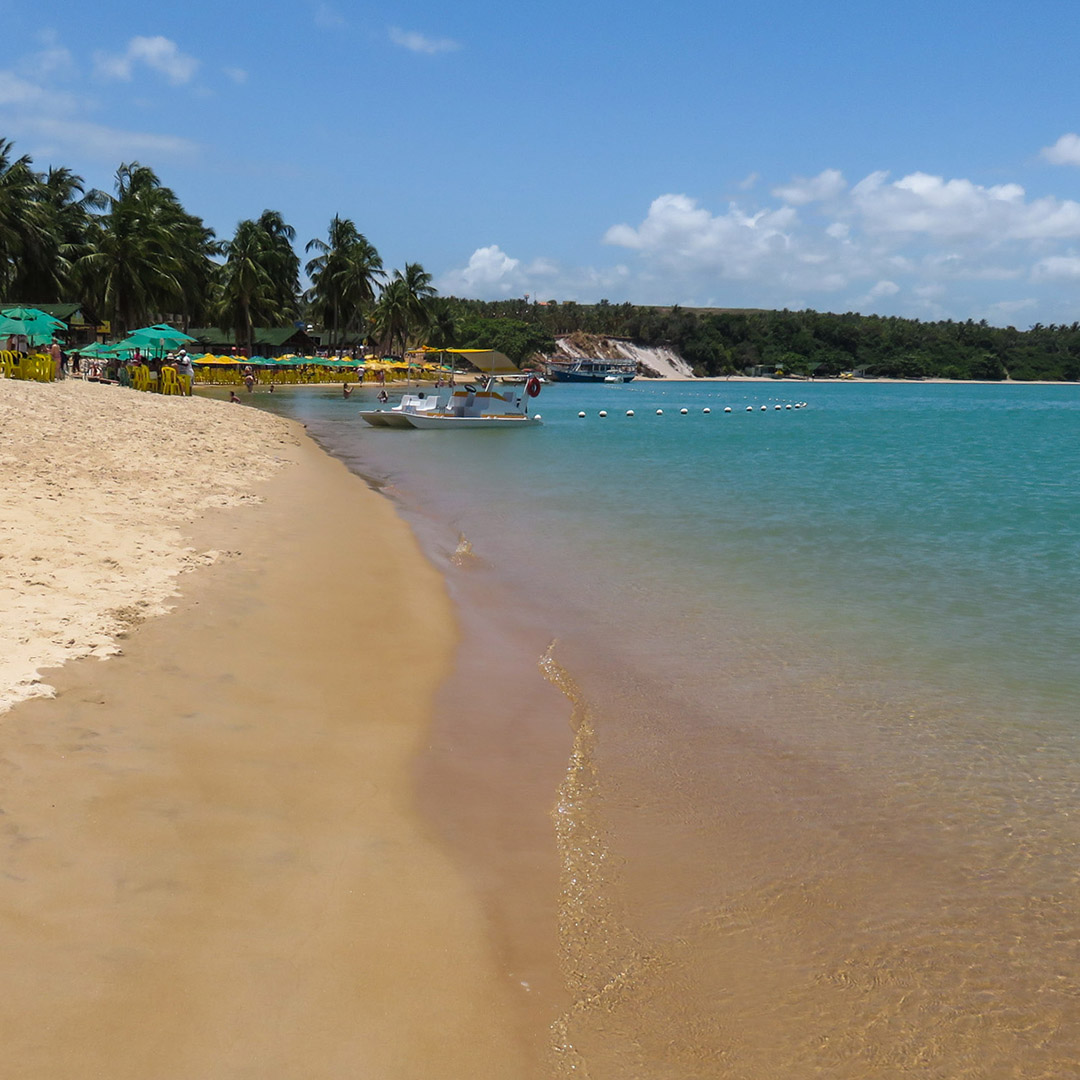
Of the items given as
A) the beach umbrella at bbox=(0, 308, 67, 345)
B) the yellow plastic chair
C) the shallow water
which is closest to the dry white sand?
the shallow water

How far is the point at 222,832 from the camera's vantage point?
178 inches

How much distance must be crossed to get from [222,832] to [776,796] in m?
3.11

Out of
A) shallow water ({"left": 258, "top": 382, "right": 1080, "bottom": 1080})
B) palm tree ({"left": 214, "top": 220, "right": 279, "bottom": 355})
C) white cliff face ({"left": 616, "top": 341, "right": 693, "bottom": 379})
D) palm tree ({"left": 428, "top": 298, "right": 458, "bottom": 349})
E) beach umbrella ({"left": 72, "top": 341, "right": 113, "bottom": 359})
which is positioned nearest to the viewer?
shallow water ({"left": 258, "top": 382, "right": 1080, "bottom": 1080})

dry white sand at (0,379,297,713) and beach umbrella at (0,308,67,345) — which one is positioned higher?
beach umbrella at (0,308,67,345)

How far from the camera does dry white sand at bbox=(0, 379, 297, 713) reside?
6.60 meters

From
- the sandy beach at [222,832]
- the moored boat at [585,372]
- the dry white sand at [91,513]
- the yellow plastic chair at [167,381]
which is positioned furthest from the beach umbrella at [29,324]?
the moored boat at [585,372]

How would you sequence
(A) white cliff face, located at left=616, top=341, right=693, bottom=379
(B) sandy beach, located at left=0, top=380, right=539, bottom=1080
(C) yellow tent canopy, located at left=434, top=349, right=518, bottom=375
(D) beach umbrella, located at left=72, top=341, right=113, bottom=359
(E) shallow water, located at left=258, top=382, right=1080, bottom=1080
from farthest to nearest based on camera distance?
(A) white cliff face, located at left=616, top=341, right=693, bottom=379
(D) beach umbrella, located at left=72, top=341, right=113, bottom=359
(C) yellow tent canopy, located at left=434, top=349, right=518, bottom=375
(E) shallow water, located at left=258, top=382, right=1080, bottom=1080
(B) sandy beach, located at left=0, top=380, right=539, bottom=1080

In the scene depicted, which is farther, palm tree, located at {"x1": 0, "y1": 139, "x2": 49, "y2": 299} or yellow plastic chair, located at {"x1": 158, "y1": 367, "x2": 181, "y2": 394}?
palm tree, located at {"x1": 0, "y1": 139, "x2": 49, "y2": 299}

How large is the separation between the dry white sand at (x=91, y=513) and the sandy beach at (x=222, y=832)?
5 centimetres

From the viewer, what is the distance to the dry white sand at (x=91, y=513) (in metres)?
6.60

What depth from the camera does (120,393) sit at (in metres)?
31.3

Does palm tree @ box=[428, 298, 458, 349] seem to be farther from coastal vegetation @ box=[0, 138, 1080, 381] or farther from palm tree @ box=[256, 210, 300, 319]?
palm tree @ box=[256, 210, 300, 319]

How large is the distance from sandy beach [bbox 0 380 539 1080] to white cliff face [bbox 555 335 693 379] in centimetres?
17191

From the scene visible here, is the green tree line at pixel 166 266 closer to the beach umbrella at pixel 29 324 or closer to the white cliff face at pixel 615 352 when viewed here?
the beach umbrella at pixel 29 324
